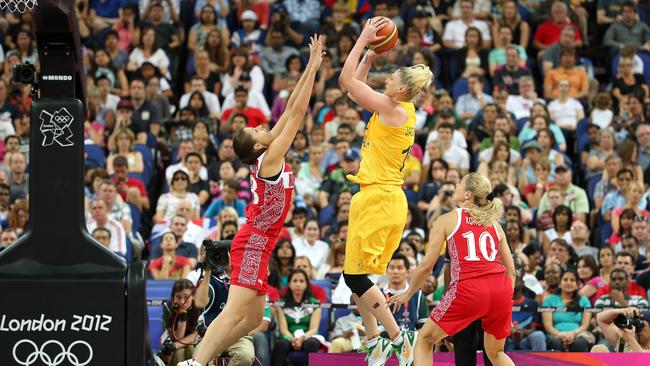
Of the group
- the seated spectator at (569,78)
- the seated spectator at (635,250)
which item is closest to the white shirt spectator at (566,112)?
the seated spectator at (569,78)

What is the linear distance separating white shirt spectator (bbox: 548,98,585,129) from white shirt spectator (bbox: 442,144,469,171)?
2.23 m

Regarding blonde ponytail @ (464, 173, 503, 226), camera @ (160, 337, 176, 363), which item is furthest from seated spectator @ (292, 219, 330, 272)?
blonde ponytail @ (464, 173, 503, 226)

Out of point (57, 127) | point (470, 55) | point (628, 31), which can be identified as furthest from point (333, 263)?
point (628, 31)

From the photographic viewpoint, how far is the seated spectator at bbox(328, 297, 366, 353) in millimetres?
13125

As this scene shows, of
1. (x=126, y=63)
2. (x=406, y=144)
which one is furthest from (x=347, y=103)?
(x=406, y=144)

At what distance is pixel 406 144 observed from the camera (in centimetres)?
1038

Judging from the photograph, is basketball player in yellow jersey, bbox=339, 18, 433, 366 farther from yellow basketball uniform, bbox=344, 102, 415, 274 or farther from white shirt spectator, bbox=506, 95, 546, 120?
white shirt spectator, bbox=506, 95, 546, 120

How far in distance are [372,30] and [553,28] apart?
1139cm

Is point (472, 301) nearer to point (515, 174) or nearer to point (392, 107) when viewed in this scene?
point (392, 107)

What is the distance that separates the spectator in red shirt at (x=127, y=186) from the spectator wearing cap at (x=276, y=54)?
13.4ft

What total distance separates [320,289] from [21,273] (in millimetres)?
6893

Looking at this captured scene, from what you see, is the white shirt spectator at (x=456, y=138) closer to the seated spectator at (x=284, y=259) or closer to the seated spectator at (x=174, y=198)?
the seated spectator at (x=174, y=198)

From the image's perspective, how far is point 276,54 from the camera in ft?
66.5

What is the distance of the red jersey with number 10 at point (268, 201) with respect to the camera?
A: 388 inches
